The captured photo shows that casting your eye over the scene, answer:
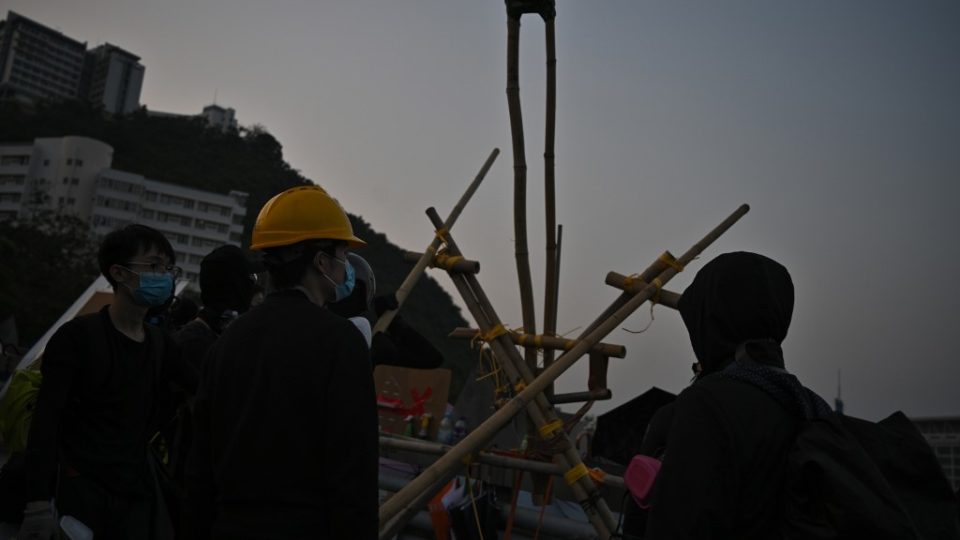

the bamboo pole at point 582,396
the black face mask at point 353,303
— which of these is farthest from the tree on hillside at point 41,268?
the black face mask at point 353,303

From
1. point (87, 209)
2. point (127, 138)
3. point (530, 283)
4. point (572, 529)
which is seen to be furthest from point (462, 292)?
point (127, 138)

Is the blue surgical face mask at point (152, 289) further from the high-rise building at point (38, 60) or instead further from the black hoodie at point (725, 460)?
the high-rise building at point (38, 60)

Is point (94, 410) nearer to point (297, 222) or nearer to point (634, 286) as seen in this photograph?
point (297, 222)

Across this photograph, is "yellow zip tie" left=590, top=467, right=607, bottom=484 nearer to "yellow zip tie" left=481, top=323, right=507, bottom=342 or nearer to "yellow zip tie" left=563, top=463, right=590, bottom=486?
"yellow zip tie" left=563, top=463, right=590, bottom=486

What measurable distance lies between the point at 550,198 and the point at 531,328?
1000 mm

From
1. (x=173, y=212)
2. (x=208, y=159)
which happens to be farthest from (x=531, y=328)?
(x=208, y=159)

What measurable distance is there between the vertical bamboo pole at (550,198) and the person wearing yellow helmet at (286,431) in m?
3.40

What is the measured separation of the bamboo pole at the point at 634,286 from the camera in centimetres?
504

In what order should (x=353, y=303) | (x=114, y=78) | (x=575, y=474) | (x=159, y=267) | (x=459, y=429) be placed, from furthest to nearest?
(x=114, y=78)
(x=459, y=429)
(x=575, y=474)
(x=353, y=303)
(x=159, y=267)

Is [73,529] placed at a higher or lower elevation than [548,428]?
lower

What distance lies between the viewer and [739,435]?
1807mm

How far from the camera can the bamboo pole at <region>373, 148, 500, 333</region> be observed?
507 cm

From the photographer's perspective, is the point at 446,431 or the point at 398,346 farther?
the point at 446,431

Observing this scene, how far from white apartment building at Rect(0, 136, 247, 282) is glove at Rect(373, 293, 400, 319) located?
189 ft
